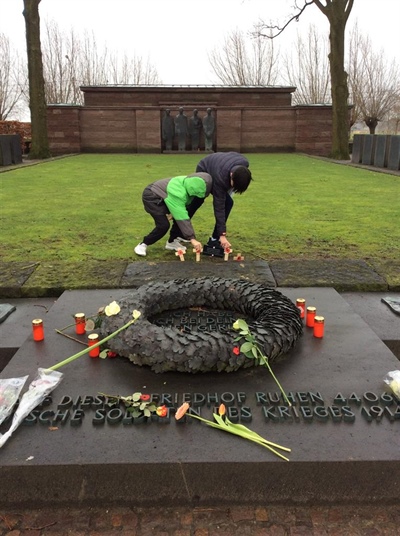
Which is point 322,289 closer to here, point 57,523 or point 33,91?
point 57,523

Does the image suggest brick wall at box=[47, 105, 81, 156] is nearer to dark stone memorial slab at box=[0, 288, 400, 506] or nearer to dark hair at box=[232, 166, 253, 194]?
dark hair at box=[232, 166, 253, 194]

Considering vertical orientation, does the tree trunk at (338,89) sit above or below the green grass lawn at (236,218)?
above

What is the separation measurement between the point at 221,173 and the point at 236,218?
2397 millimetres

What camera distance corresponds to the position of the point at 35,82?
17.6 meters

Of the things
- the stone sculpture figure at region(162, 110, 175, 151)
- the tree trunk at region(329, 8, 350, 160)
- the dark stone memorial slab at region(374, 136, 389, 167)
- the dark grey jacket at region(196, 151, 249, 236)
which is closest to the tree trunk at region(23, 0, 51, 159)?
the stone sculpture figure at region(162, 110, 175, 151)

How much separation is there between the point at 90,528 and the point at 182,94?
24.5 m

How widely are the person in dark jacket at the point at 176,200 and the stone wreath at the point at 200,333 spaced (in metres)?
1.01

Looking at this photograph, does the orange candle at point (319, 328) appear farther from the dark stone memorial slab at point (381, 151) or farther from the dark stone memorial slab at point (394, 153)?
the dark stone memorial slab at point (381, 151)

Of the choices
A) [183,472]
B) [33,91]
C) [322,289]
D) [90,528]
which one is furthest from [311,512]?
[33,91]

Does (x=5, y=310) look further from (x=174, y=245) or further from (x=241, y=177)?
(x=241, y=177)

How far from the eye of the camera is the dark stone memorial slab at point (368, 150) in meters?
15.4

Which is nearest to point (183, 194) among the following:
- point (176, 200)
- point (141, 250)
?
point (176, 200)

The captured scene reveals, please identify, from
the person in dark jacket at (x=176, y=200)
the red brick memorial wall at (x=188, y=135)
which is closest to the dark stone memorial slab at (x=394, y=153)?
the red brick memorial wall at (x=188, y=135)

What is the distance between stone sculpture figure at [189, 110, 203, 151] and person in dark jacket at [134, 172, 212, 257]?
18.3 metres
